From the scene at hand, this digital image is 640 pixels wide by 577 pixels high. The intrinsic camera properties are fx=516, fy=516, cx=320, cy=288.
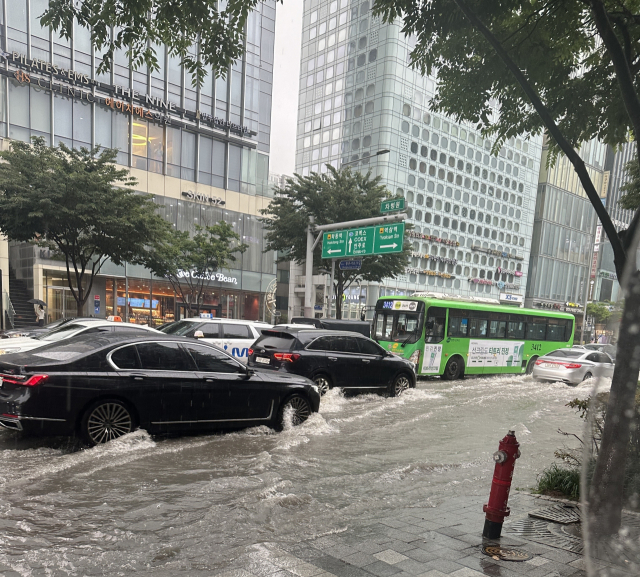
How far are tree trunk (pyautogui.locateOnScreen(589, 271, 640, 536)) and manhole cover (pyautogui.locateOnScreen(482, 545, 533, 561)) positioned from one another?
0.82 meters

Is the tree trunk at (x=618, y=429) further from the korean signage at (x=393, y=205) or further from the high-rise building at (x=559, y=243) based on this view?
the high-rise building at (x=559, y=243)

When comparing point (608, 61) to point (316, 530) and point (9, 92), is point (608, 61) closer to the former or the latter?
point (316, 530)

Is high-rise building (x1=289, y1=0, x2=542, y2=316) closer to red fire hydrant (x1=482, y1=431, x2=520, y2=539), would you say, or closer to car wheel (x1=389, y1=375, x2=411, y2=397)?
car wheel (x1=389, y1=375, x2=411, y2=397)

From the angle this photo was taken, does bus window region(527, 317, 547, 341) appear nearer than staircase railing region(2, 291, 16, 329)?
Yes

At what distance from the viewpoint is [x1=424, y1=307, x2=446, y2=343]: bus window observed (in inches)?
655

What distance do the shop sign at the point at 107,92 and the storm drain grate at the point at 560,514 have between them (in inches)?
1234

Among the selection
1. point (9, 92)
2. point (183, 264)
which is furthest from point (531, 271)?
point (9, 92)

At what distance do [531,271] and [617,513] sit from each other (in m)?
70.1

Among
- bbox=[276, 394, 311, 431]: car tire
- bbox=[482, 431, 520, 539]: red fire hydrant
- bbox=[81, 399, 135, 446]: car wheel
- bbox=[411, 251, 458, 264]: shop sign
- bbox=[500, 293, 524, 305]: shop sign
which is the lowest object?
bbox=[500, 293, 524, 305]: shop sign

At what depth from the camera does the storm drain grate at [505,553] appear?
374cm

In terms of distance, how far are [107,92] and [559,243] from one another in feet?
197

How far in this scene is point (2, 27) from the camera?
26.8m

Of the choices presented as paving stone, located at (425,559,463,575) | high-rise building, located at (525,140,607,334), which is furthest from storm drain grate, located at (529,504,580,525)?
high-rise building, located at (525,140,607,334)

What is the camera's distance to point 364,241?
2175cm
